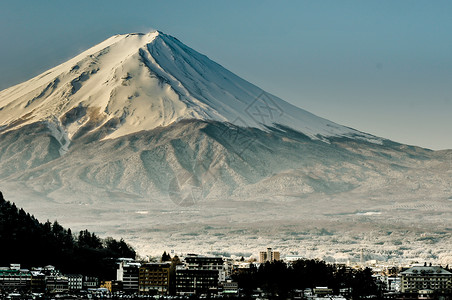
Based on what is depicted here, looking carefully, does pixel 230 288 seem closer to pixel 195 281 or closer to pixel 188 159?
pixel 195 281

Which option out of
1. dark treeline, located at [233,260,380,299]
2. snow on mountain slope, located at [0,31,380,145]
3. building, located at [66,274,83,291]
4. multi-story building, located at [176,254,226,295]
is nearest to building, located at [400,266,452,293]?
dark treeline, located at [233,260,380,299]

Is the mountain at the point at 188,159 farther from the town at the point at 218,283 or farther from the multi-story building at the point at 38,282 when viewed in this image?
the multi-story building at the point at 38,282

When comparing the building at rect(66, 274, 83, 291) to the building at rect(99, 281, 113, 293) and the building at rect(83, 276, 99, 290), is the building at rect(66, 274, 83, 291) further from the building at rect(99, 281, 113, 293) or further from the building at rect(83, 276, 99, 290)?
the building at rect(99, 281, 113, 293)

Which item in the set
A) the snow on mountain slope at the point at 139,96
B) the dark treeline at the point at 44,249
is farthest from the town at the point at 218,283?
the snow on mountain slope at the point at 139,96

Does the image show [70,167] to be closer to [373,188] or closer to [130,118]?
[130,118]

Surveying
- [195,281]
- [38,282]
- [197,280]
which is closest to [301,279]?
[197,280]

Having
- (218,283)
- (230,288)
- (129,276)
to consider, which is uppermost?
(129,276)
